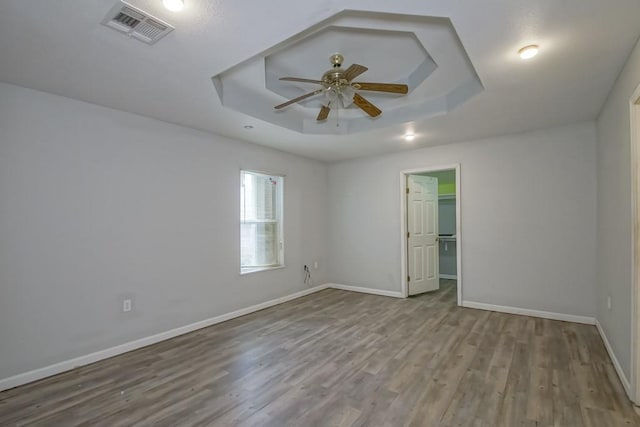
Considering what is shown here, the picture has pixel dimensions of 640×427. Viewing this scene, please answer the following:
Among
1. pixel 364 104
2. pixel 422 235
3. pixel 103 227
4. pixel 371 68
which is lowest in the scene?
pixel 422 235

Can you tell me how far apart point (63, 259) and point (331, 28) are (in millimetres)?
3007

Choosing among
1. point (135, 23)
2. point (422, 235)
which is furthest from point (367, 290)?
point (135, 23)

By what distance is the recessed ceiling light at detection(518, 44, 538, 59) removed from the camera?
206cm

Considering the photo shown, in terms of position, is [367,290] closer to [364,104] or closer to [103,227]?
[364,104]

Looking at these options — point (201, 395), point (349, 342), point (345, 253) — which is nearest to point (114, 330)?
point (201, 395)

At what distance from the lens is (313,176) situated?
5.69m

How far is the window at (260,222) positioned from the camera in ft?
14.8

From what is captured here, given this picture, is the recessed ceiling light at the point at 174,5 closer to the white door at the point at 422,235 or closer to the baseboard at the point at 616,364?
the baseboard at the point at 616,364

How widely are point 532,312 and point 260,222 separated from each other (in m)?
3.94

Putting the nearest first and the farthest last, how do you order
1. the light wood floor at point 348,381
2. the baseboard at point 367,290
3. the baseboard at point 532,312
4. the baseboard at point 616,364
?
the light wood floor at point 348,381 → the baseboard at point 616,364 → the baseboard at point 532,312 → the baseboard at point 367,290

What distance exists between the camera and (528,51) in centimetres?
210

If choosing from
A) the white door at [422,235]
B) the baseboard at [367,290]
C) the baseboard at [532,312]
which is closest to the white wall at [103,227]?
the baseboard at [367,290]

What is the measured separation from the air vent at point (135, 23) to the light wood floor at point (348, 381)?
2.48m

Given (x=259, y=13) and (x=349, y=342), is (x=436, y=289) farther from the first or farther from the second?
(x=259, y=13)
